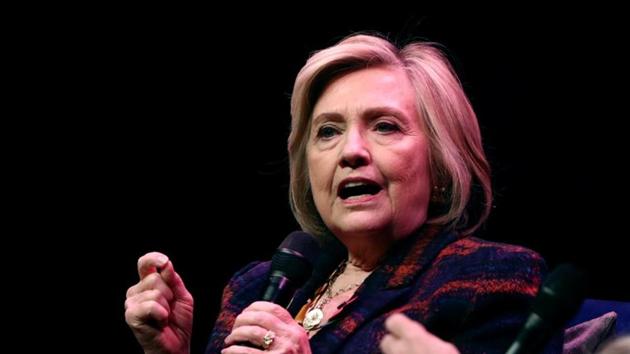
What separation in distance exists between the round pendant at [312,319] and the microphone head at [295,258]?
0.20 meters

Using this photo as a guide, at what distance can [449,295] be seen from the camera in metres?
1.65

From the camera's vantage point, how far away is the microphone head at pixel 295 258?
5.35 ft

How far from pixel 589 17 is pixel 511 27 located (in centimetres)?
22

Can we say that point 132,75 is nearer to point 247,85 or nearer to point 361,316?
point 247,85

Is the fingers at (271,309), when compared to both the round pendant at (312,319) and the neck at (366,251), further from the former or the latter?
the neck at (366,251)

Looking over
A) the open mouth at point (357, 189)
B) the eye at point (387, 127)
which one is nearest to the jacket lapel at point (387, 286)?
the open mouth at point (357, 189)

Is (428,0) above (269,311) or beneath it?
above

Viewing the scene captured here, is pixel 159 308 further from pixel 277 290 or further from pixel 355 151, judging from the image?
pixel 355 151

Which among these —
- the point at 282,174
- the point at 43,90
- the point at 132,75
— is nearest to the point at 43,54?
the point at 43,90

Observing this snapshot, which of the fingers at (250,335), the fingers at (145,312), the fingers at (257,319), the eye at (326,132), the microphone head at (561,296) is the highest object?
the microphone head at (561,296)

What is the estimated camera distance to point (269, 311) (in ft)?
4.95

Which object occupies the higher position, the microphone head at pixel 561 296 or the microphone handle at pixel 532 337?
the microphone head at pixel 561 296

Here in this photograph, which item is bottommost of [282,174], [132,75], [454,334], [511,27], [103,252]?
[103,252]

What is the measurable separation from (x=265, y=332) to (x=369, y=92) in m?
0.73
